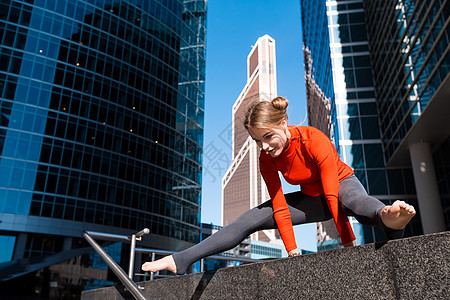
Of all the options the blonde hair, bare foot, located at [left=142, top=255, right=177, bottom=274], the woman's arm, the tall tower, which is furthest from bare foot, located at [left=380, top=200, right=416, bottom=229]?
the tall tower

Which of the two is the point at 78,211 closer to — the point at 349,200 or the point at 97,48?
the point at 97,48

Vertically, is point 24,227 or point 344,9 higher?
point 344,9

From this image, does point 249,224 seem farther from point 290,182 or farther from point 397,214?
point 397,214

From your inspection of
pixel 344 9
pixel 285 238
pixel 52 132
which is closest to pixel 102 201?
pixel 52 132

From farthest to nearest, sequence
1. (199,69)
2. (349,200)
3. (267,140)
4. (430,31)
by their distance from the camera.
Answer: (199,69) → (430,31) → (267,140) → (349,200)

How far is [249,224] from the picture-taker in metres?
2.80

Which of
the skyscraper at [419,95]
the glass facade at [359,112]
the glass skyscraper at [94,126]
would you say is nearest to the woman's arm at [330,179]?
the skyscraper at [419,95]

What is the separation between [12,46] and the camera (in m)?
36.9

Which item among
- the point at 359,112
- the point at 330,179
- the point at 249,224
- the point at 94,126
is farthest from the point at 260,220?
the point at 94,126

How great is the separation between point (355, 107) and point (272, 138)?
3110cm

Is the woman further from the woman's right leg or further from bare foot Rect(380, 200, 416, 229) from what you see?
bare foot Rect(380, 200, 416, 229)

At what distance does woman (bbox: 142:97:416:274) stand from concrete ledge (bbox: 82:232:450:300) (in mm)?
298

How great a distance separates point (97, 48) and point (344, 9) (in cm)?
2655

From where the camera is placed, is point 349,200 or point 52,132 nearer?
point 349,200
